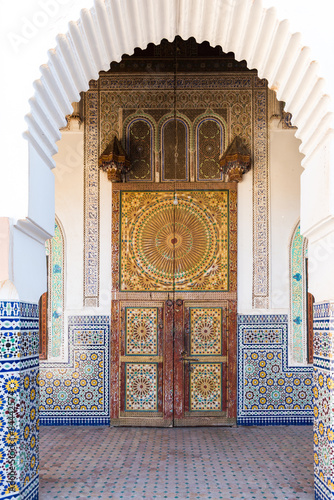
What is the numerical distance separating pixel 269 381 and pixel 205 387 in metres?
0.58

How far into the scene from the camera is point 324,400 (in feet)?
7.35

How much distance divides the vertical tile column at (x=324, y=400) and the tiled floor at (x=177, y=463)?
36 centimetres

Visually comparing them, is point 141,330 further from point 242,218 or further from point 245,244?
point 242,218

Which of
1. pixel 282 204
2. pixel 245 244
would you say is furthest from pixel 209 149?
pixel 245 244

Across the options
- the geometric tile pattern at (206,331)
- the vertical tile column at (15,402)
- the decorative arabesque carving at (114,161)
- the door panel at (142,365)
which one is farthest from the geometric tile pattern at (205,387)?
the vertical tile column at (15,402)

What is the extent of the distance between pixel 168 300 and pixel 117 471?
67.1 inches

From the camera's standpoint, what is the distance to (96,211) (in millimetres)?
4441

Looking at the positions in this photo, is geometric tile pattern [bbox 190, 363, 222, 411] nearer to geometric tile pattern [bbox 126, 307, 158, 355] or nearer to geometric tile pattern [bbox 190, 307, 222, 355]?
geometric tile pattern [bbox 190, 307, 222, 355]

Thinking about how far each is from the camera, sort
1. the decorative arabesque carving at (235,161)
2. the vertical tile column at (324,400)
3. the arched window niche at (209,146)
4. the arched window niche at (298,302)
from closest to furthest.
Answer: the vertical tile column at (324,400), the decorative arabesque carving at (235,161), the arched window niche at (298,302), the arched window niche at (209,146)

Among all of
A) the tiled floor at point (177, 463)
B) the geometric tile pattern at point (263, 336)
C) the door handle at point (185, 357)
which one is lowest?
the tiled floor at point (177, 463)

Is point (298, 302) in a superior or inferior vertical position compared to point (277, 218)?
inferior

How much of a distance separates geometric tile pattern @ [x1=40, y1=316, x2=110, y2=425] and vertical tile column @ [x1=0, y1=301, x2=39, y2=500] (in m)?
2.10

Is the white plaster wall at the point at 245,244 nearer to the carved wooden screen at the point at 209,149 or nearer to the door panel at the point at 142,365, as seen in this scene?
the carved wooden screen at the point at 209,149

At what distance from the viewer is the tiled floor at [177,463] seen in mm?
2666
